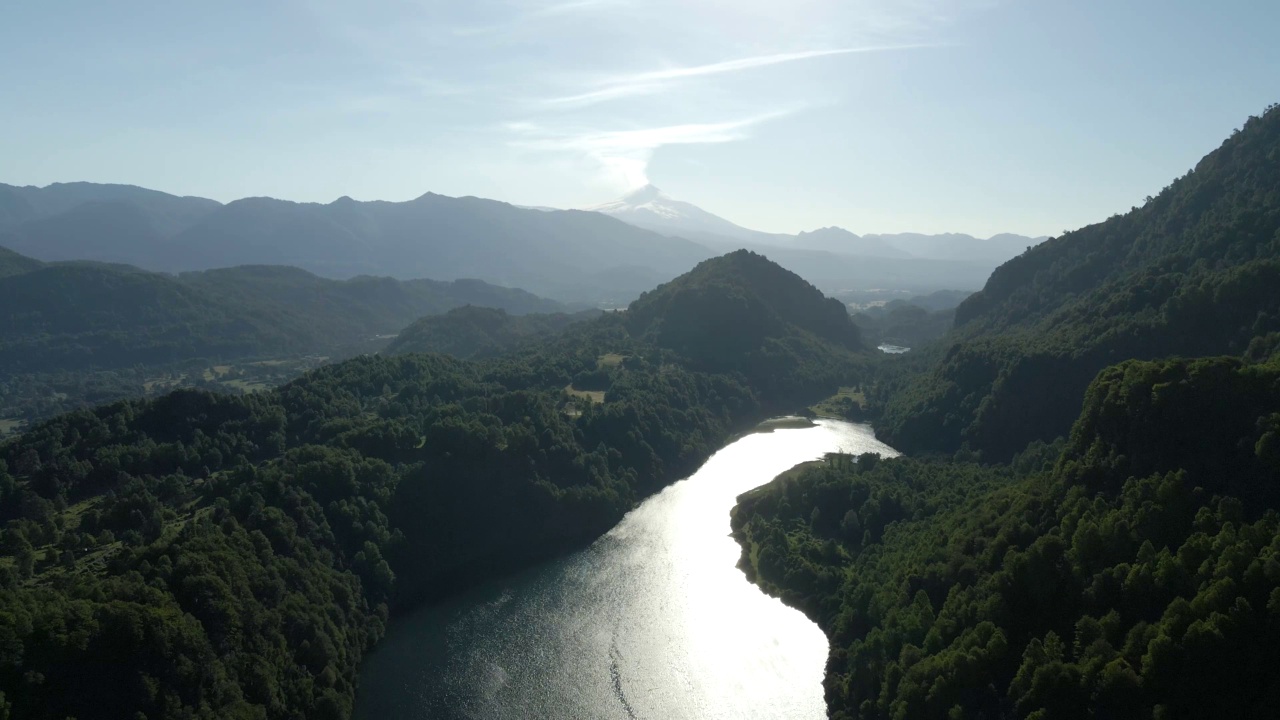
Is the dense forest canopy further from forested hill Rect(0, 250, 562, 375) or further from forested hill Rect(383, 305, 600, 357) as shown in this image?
forested hill Rect(383, 305, 600, 357)

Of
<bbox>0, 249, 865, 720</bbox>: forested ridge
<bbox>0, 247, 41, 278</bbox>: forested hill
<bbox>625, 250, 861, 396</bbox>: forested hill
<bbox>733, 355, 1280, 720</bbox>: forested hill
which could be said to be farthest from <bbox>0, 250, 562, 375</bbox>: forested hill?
<bbox>733, 355, 1280, 720</bbox>: forested hill

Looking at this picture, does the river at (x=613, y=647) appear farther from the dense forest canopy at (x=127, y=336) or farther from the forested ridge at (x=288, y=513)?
the dense forest canopy at (x=127, y=336)

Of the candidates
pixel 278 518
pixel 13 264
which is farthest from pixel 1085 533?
pixel 13 264

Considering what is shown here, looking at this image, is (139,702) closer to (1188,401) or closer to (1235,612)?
(1235,612)

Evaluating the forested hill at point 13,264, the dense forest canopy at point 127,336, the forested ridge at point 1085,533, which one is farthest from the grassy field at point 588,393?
the forested hill at point 13,264

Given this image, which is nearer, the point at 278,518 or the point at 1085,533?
the point at 1085,533

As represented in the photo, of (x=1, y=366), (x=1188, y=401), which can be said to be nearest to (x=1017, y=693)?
(x=1188, y=401)

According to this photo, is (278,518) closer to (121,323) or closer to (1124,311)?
(1124,311)
